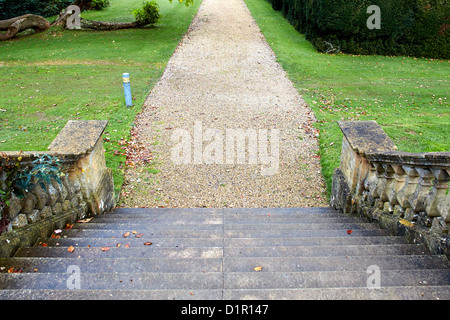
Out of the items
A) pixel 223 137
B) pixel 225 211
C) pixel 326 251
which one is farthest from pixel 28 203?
pixel 223 137

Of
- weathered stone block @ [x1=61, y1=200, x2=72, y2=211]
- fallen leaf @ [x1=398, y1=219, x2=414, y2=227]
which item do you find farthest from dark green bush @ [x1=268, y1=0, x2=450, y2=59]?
weathered stone block @ [x1=61, y1=200, x2=72, y2=211]

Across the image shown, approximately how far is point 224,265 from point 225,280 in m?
0.34

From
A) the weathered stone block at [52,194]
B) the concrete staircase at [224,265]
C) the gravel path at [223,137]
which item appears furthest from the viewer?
the gravel path at [223,137]

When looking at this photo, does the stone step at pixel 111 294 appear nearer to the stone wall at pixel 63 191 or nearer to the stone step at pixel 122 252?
the stone step at pixel 122 252

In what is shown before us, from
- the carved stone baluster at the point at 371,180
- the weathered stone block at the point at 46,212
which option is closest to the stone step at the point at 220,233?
the weathered stone block at the point at 46,212

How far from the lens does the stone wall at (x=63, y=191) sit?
3725 mm

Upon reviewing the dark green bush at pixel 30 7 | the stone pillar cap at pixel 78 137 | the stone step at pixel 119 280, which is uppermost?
the dark green bush at pixel 30 7

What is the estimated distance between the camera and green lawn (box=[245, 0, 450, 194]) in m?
8.48

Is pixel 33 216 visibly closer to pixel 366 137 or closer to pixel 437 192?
pixel 437 192

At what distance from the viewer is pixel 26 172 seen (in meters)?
3.80

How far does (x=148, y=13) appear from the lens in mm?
20141

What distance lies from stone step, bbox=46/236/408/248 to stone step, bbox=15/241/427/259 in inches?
8.6

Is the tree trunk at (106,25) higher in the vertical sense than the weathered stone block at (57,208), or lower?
higher
